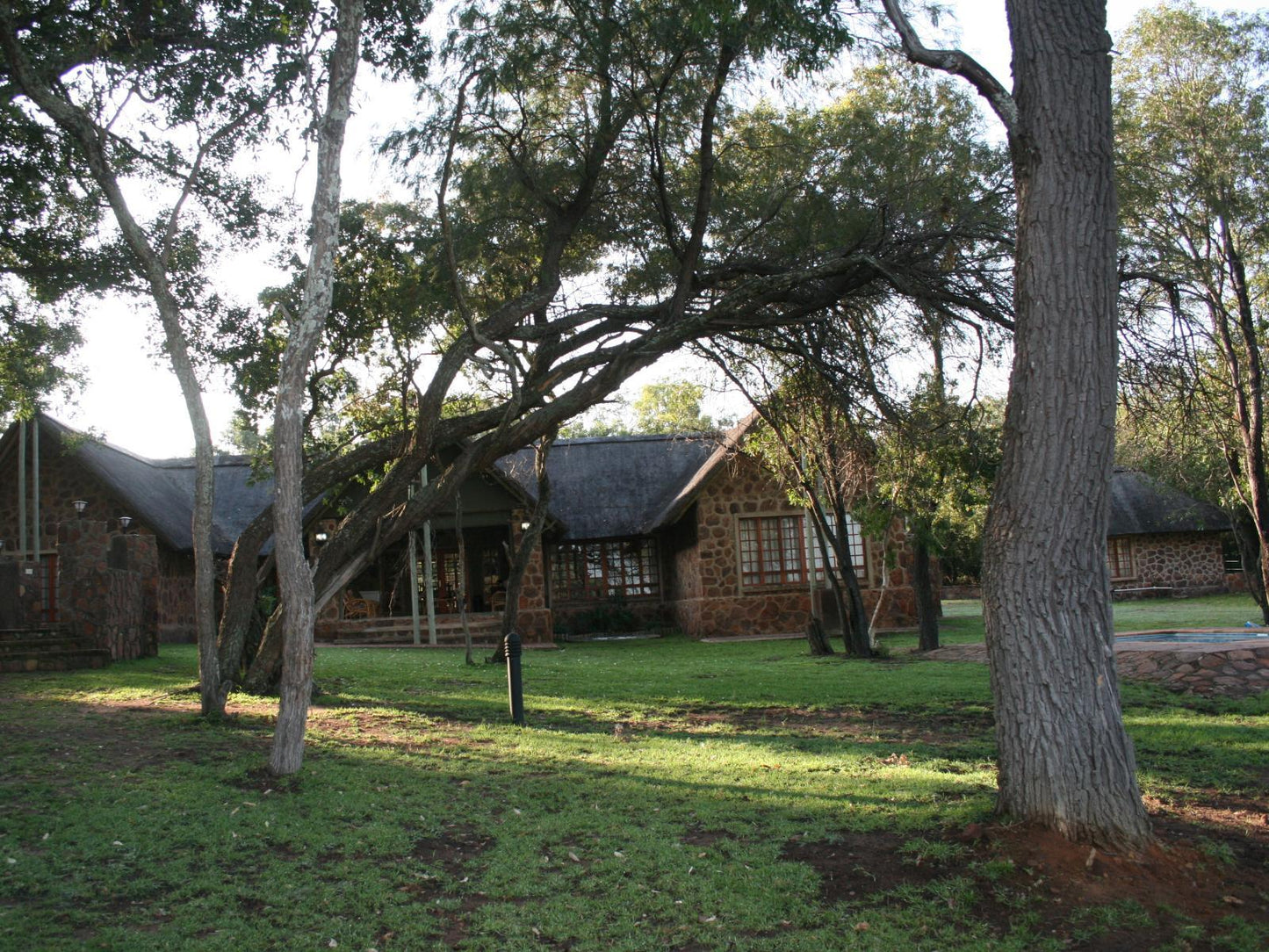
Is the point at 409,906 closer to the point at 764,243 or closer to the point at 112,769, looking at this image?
the point at 112,769

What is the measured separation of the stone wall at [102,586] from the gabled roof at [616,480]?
31.0 feet

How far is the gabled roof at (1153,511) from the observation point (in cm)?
2889

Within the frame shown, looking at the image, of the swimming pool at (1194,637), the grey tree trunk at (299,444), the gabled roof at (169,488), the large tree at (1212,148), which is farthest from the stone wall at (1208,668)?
the gabled roof at (169,488)

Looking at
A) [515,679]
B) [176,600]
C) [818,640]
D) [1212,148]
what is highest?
[1212,148]

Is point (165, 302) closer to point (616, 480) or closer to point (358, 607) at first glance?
point (358, 607)

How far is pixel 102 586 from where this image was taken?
43.9 ft

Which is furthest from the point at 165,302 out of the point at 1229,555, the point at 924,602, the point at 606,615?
the point at 1229,555

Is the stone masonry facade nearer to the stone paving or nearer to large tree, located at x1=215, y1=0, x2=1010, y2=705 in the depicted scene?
large tree, located at x1=215, y1=0, x2=1010, y2=705

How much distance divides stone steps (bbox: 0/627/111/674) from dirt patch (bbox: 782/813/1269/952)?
1090 cm

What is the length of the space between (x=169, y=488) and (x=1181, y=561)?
93.6 feet

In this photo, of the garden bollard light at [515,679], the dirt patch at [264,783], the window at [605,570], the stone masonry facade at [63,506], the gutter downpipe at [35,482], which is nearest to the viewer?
the dirt patch at [264,783]

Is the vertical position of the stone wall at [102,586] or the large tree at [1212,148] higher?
the large tree at [1212,148]

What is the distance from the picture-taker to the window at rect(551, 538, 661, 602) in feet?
80.8

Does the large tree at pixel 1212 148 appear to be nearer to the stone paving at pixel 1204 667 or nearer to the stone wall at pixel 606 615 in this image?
the stone paving at pixel 1204 667
